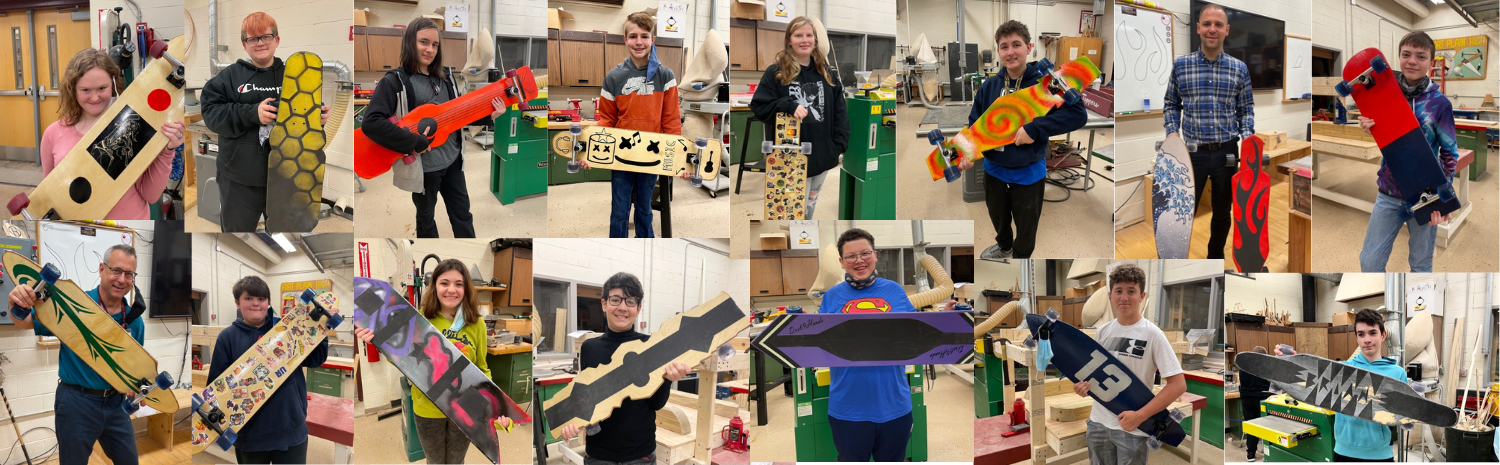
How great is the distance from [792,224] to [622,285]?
83 cm

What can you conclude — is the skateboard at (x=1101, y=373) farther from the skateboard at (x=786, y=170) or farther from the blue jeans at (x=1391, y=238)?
the blue jeans at (x=1391, y=238)

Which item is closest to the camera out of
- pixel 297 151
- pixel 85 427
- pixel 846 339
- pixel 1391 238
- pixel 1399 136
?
pixel 846 339

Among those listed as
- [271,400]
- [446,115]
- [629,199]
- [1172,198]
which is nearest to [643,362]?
[629,199]

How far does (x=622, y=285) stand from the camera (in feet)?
12.2

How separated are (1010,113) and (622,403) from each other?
2135 mm

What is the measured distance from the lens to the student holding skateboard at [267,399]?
12.5ft

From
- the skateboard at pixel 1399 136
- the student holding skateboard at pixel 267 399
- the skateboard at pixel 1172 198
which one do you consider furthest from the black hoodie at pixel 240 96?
the skateboard at pixel 1399 136

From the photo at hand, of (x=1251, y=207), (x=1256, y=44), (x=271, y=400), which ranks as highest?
(x=1256, y=44)

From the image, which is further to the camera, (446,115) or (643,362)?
(446,115)

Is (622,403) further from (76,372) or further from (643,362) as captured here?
(76,372)

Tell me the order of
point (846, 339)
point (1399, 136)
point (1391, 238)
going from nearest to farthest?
1. point (846, 339)
2. point (1399, 136)
3. point (1391, 238)

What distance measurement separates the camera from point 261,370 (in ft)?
12.5

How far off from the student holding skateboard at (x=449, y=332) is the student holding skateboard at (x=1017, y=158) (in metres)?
2.32

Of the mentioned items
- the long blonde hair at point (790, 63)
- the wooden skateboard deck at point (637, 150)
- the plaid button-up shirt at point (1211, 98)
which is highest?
the long blonde hair at point (790, 63)
